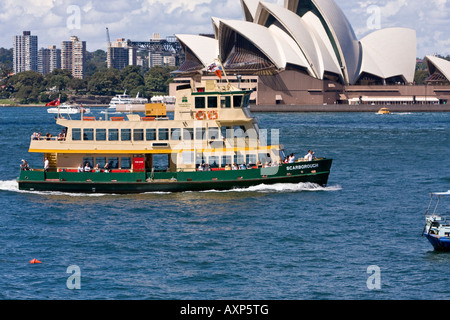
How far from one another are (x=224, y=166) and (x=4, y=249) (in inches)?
642

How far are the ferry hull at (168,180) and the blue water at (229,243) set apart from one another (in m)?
0.55

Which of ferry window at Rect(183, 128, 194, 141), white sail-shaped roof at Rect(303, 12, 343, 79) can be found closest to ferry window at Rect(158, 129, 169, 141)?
ferry window at Rect(183, 128, 194, 141)

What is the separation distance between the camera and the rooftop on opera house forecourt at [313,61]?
165875 millimetres

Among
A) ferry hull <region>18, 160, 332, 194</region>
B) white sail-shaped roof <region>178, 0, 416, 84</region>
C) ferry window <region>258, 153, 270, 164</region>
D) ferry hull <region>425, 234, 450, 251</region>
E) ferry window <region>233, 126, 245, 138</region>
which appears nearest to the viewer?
ferry hull <region>425, 234, 450, 251</region>

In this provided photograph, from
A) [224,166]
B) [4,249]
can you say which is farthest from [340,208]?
[4,249]

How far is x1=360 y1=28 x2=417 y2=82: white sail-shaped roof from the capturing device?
182625mm

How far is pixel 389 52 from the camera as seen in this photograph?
18650 centimetres

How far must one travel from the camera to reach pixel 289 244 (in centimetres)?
3350

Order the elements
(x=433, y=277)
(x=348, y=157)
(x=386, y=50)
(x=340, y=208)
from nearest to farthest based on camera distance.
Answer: (x=433, y=277), (x=340, y=208), (x=348, y=157), (x=386, y=50)

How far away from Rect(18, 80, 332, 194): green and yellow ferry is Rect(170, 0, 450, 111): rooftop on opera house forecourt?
369 feet

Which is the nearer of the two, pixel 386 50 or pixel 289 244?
pixel 289 244

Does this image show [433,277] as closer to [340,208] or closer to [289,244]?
[289,244]

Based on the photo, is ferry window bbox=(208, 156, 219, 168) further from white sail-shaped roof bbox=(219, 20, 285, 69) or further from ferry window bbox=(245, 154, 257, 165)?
white sail-shaped roof bbox=(219, 20, 285, 69)

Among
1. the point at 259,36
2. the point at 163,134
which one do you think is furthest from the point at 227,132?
the point at 259,36
